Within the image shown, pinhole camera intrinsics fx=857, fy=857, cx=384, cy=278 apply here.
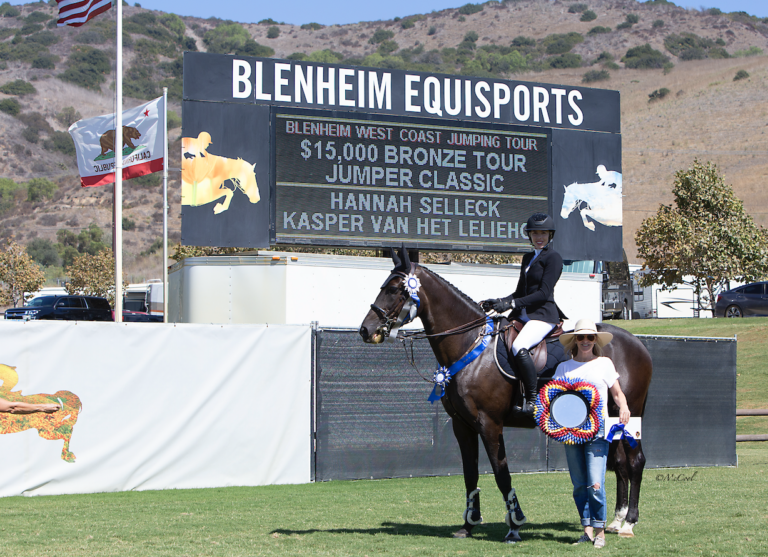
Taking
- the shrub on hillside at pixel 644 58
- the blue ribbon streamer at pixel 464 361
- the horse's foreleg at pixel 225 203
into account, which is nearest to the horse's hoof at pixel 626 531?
the blue ribbon streamer at pixel 464 361

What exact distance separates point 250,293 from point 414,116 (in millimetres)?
4834

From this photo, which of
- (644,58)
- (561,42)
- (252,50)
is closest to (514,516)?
(644,58)

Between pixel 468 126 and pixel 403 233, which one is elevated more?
pixel 468 126

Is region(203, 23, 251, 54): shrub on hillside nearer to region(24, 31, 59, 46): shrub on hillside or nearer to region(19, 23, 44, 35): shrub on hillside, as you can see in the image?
region(24, 31, 59, 46): shrub on hillside

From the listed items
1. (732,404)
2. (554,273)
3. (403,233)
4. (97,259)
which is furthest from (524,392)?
(97,259)

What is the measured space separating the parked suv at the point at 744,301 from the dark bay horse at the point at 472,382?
98.9 ft

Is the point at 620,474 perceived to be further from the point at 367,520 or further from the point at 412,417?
the point at 412,417

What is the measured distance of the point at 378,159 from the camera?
16.6m

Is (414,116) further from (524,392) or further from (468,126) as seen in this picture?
(524,392)

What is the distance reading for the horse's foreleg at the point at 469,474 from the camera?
7703 millimetres

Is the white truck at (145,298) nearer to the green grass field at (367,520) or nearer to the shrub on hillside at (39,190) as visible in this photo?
the green grass field at (367,520)

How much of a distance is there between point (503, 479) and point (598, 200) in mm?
12104

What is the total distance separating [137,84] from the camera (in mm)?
152750

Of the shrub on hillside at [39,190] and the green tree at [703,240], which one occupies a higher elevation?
the shrub on hillside at [39,190]
